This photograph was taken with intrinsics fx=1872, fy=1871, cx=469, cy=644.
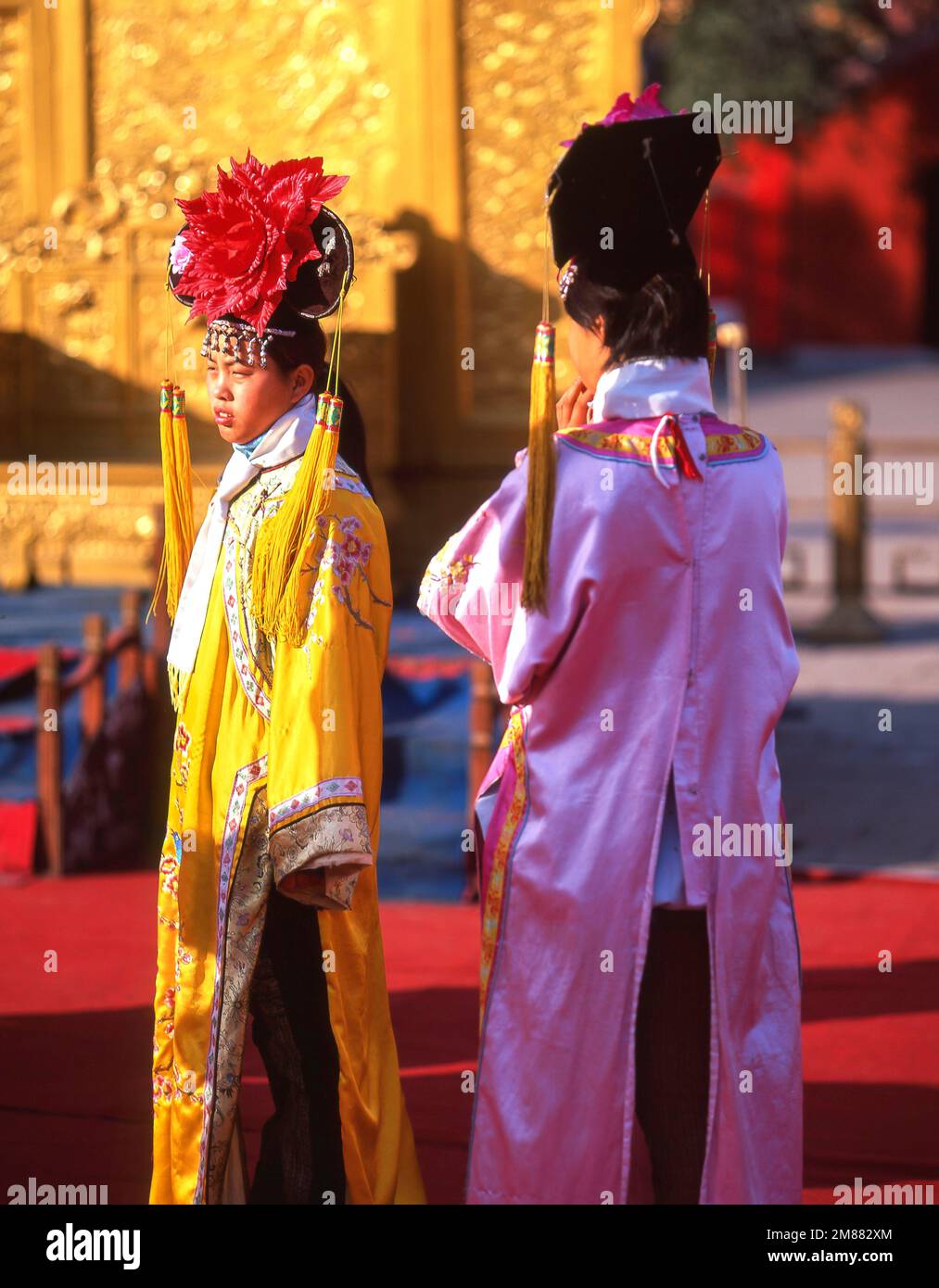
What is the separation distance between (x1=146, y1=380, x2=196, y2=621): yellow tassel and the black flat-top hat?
68 centimetres

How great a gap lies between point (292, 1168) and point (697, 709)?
0.98m

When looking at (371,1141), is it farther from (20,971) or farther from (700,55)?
(700,55)

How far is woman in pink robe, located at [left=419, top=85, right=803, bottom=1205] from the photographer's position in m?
2.57

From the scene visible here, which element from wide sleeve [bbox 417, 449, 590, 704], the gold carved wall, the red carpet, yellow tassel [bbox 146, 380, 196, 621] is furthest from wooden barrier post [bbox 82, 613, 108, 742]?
wide sleeve [bbox 417, 449, 590, 704]

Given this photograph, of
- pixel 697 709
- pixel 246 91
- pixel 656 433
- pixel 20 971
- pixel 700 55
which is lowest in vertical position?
pixel 20 971

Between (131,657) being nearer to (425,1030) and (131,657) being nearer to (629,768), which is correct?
(425,1030)

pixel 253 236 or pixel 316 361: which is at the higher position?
pixel 253 236

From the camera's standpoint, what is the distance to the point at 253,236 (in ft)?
8.96

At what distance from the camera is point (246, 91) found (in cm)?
802

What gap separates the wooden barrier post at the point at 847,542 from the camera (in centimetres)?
913

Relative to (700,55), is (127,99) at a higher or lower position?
lower

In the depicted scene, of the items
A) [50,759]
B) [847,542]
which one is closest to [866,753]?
[847,542]

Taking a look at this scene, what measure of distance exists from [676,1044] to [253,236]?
1315 mm
